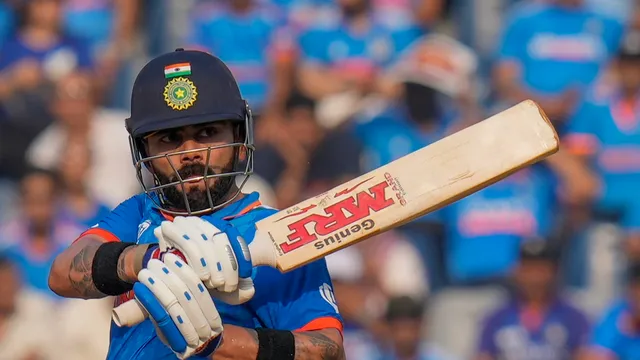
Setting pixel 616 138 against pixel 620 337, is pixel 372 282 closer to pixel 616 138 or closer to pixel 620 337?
pixel 620 337

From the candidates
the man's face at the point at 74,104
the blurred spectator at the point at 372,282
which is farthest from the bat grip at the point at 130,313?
the man's face at the point at 74,104

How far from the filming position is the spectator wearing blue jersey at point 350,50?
8031mm

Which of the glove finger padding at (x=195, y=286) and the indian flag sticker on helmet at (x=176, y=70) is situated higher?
the indian flag sticker on helmet at (x=176, y=70)

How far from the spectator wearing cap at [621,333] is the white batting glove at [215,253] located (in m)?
3.92

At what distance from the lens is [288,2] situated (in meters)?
8.47

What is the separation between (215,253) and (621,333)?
4.17 metres

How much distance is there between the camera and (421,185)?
315 centimetres

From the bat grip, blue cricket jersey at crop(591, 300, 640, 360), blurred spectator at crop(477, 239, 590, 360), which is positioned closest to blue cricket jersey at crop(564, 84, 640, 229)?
blurred spectator at crop(477, 239, 590, 360)

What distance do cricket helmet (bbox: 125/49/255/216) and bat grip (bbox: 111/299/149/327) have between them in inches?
13.6

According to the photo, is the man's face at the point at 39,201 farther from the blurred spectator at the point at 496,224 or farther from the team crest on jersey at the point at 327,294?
the team crest on jersey at the point at 327,294

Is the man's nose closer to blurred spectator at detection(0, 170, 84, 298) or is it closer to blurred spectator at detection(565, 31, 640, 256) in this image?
blurred spectator at detection(0, 170, 84, 298)

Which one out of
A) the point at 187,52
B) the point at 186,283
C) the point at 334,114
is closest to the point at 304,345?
the point at 186,283

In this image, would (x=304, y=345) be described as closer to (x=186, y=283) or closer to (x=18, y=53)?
(x=186, y=283)

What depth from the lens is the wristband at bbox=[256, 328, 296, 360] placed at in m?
2.97
